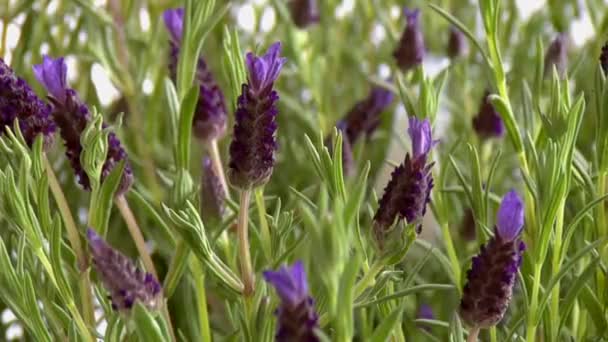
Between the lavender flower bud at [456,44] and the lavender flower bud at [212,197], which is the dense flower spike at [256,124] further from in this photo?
the lavender flower bud at [456,44]

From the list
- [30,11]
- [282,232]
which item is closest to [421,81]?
[282,232]

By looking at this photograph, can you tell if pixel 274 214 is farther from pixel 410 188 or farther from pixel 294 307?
pixel 294 307

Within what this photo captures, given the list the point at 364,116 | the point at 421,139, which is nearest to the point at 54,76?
the point at 421,139

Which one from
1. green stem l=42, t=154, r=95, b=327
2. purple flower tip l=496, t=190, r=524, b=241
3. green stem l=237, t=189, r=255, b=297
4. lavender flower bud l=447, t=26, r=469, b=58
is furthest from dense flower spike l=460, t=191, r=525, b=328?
lavender flower bud l=447, t=26, r=469, b=58

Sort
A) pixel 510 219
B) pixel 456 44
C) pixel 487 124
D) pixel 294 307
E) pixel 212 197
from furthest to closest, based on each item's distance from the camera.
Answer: pixel 456 44
pixel 487 124
pixel 212 197
pixel 510 219
pixel 294 307

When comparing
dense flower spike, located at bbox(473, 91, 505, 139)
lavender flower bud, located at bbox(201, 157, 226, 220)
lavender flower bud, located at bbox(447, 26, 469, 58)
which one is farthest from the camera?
lavender flower bud, located at bbox(447, 26, 469, 58)

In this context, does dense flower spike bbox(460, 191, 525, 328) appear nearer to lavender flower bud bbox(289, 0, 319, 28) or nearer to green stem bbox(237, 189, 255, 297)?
green stem bbox(237, 189, 255, 297)

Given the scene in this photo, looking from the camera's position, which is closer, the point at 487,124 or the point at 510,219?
the point at 510,219

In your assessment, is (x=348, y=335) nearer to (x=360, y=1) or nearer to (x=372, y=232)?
(x=372, y=232)
